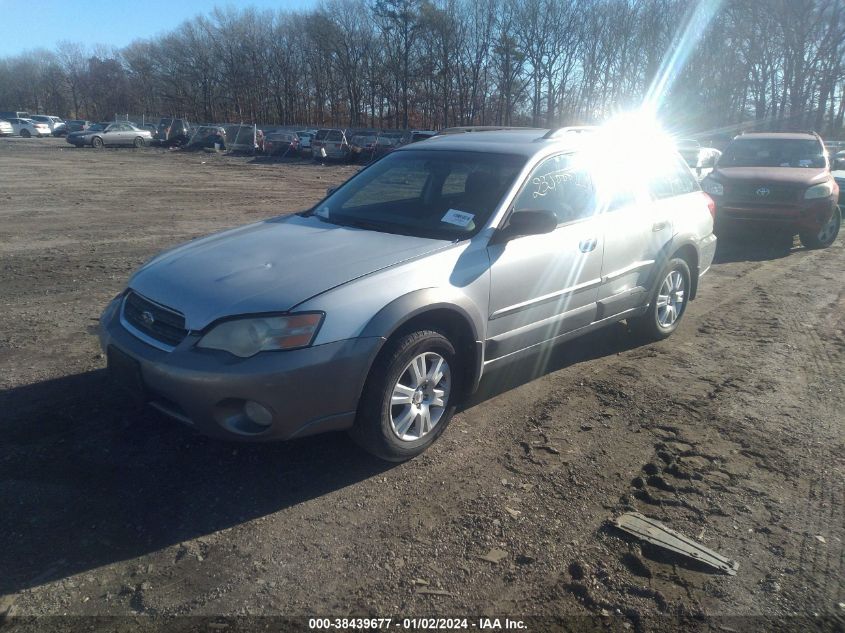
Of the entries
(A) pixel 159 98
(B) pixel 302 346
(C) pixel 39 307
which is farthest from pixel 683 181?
(A) pixel 159 98

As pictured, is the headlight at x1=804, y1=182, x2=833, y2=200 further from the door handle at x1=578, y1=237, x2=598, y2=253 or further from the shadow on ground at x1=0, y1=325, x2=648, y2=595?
the shadow on ground at x1=0, y1=325, x2=648, y2=595

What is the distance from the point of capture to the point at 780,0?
163 ft

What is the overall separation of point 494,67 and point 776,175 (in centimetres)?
6468

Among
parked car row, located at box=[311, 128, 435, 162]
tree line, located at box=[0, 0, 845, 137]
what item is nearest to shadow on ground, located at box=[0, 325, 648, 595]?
parked car row, located at box=[311, 128, 435, 162]

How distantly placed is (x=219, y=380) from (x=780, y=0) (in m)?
59.6

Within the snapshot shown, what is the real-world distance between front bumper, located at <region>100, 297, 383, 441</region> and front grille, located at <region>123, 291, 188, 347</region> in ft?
0.32

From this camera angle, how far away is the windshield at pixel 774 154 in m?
11.0

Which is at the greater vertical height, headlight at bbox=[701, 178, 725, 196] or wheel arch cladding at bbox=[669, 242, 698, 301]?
headlight at bbox=[701, 178, 725, 196]

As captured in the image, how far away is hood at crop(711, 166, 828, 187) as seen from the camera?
10062 millimetres

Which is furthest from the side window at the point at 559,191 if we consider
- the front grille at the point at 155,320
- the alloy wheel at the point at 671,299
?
the front grille at the point at 155,320

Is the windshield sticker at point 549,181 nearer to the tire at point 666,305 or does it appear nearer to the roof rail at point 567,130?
the roof rail at point 567,130

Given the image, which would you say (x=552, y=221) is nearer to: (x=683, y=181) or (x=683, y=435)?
(x=683, y=435)

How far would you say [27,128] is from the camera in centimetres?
5528

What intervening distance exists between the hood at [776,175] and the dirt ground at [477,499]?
5.23 metres
